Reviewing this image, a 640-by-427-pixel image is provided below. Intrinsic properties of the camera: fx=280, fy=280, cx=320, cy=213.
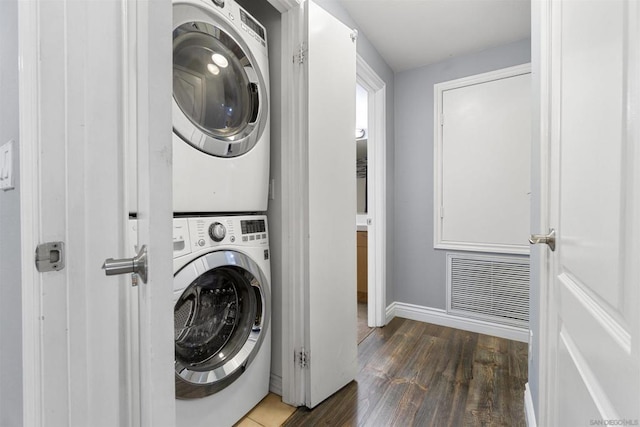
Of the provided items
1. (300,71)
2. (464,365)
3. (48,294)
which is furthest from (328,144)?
(464,365)

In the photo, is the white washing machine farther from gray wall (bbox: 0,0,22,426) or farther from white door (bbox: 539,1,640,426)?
white door (bbox: 539,1,640,426)

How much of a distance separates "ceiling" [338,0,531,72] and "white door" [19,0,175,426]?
1833 millimetres

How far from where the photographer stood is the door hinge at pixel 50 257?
570mm

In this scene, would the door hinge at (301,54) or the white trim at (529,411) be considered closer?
the white trim at (529,411)

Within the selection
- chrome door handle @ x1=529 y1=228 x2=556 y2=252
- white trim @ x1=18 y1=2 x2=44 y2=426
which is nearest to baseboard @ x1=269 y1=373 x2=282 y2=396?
Result: white trim @ x1=18 y1=2 x2=44 y2=426

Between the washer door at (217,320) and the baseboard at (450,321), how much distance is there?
1.70m

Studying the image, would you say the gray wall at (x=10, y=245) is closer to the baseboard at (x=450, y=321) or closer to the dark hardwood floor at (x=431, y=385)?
the dark hardwood floor at (x=431, y=385)

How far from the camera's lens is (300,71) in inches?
56.9

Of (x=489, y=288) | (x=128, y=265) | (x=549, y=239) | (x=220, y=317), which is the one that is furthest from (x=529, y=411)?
(x=128, y=265)

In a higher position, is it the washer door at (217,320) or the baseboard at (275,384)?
the washer door at (217,320)

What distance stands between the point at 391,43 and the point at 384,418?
264cm

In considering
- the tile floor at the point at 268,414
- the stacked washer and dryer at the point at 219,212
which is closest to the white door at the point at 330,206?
the tile floor at the point at 268,414

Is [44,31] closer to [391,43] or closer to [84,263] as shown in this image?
[84,263]

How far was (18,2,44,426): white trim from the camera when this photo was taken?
0.56 meters
